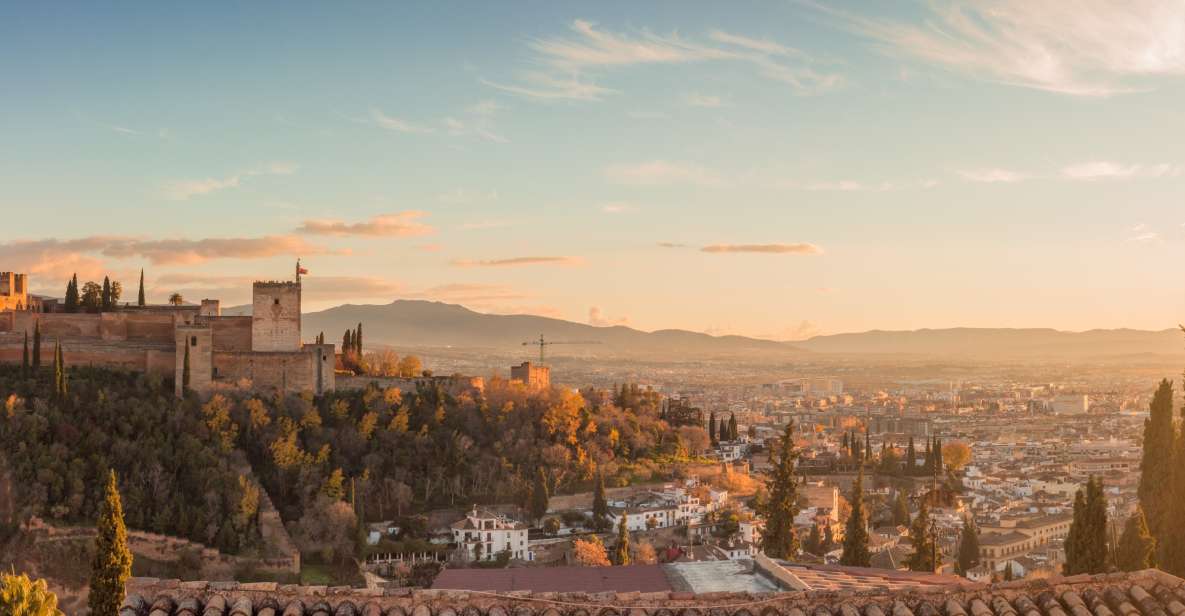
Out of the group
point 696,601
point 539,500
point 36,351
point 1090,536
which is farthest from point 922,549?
point 36,351

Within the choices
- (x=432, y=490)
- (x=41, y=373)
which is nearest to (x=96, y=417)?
(x=41, y=373)

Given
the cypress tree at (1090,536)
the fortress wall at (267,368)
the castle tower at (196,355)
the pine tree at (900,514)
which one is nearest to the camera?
the cypress tree at (1090,536)

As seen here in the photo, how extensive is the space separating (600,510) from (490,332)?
4914 inches

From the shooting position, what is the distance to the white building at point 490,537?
3422 cm

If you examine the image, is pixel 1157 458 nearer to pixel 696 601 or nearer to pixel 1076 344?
pixel 696 601

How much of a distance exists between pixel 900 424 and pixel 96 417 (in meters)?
71.0

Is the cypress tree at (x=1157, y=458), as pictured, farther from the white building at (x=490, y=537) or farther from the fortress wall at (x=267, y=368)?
the fortress wall at (x=267, y=368)

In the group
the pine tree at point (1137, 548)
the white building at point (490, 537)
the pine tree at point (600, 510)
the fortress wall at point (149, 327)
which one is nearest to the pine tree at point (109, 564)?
the pine tree at point (1137, 548)

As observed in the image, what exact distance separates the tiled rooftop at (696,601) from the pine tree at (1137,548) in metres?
11.7

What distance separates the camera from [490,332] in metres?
163

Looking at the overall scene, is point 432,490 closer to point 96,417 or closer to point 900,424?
point 96,417

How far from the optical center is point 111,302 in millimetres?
39812

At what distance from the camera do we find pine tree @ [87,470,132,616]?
15.0m

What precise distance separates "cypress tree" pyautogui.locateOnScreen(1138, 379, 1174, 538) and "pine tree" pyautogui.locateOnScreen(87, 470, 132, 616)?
16325 mm
